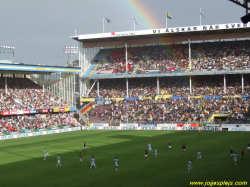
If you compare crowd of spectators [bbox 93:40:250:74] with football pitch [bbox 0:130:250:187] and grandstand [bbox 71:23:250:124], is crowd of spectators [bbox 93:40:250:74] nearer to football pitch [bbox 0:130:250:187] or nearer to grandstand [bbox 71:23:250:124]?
grandstand [bbox 71:23:250:124]

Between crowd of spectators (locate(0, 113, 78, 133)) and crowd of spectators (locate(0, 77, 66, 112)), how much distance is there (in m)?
1.90

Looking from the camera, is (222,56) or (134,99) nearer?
(222,56)

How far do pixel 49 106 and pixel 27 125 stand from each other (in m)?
10.1

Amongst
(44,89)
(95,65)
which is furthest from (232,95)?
(44,89)

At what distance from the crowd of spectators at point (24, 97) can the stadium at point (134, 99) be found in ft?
0.78

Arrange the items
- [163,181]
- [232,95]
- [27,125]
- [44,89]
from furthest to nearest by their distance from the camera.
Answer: [44,89] < [232,95] < [27,125] < [163,181]

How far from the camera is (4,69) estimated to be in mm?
71375

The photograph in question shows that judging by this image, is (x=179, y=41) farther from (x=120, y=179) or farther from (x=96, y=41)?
(x=120, y=179)

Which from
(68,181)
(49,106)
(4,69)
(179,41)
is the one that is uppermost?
(179,41)

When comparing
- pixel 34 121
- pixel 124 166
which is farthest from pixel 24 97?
pixel 124 166

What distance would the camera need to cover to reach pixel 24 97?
76250 mm

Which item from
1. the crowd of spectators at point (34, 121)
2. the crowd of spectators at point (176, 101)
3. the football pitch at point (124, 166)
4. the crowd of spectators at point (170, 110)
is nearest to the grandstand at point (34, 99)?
the crowd of spectators at point (34, 121)

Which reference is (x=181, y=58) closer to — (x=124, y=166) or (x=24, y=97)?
(x=24, y=97)

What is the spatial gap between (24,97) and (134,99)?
25.1 meters
